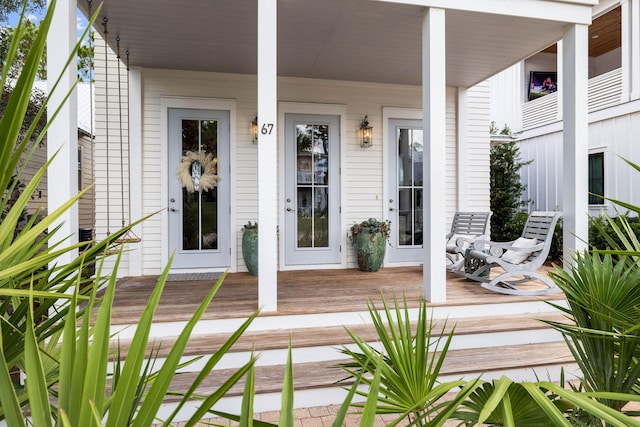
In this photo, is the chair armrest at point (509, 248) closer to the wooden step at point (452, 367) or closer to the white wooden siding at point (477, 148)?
the wooden step at point (452, 367)

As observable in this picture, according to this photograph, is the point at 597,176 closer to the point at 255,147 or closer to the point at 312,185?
the point at 312,185

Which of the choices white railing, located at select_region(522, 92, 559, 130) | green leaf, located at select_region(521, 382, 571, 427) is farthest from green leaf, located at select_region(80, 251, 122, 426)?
white railing, located at select_region(522, 92, 559, 130)

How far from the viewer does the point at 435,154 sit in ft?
11.2

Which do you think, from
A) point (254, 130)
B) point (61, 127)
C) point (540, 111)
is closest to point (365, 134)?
point (254, 130)

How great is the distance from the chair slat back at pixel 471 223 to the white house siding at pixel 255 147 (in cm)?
55

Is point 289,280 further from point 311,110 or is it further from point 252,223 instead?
point 311,110

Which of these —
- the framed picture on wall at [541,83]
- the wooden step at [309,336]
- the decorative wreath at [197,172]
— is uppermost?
the framed picture on wall at [541,83]

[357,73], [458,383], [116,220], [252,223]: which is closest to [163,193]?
[116,220]

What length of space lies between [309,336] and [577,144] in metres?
3.32

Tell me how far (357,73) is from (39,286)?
4.94m

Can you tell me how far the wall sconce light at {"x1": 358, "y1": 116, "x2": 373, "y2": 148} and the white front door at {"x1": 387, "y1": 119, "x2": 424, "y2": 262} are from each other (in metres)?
0.38

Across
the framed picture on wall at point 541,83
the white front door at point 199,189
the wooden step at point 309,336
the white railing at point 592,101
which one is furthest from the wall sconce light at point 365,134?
the framed picture on wall at point 541,83

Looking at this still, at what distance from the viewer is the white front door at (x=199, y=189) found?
503cm

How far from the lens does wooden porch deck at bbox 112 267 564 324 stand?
3.11 meters
